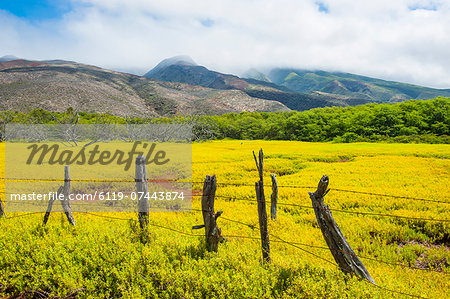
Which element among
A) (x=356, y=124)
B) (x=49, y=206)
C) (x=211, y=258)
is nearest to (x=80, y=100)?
(x=356, y=124)

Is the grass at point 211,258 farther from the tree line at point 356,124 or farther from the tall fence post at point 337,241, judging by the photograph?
the tree line at point 356,124

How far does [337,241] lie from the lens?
4.70m

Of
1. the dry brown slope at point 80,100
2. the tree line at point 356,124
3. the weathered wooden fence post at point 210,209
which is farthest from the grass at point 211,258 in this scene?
the dry brown slope at point 80,100

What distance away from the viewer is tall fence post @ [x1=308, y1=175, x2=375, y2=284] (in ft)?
15.0

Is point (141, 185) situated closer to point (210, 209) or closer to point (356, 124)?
point (210, 209)

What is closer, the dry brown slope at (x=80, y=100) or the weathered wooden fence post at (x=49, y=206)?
the weathered wooden fence post at (x=49, y=206)

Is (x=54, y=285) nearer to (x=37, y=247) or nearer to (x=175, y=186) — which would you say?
(x=37, y=247)

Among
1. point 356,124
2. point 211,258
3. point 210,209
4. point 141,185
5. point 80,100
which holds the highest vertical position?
point 80,100

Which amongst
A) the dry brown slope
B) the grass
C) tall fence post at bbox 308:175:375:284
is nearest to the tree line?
the dry brown slope

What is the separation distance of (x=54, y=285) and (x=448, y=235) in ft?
38.3

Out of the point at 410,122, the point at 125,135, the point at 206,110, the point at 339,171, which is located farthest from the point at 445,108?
the point at 206,110

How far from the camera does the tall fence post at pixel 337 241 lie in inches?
179

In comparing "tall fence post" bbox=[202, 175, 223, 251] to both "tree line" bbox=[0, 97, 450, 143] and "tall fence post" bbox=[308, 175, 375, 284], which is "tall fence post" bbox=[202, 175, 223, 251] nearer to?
"tall fence post" bbox=[308, 175, 375, 284]

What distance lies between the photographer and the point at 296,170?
22.3 metres
